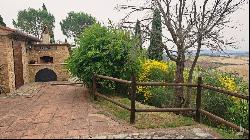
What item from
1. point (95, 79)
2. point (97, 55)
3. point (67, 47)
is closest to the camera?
point (95, 79)

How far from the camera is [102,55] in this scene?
11500mm

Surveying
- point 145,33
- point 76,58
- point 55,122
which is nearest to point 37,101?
point 76,58

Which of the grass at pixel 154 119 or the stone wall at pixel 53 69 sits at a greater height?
the stone wall at pixel 53 69

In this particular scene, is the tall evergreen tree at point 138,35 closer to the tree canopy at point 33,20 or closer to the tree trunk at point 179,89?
the tree trunk at point 179,89

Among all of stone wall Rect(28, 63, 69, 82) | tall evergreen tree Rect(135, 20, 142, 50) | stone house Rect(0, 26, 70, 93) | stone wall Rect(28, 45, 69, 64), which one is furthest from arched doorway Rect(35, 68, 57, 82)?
tall evergreen tree Rect(135, 20, 142, 50)

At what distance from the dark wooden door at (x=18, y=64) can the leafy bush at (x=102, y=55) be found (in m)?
5.41

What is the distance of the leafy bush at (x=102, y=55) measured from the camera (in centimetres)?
1149

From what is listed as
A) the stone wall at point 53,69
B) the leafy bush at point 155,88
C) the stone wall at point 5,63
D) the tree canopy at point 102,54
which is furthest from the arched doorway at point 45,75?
the tree canopy at point 102,54

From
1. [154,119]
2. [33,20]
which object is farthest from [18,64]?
[33,20]

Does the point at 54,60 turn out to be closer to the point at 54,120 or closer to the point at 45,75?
the point at 45,75

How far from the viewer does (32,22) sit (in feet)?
171

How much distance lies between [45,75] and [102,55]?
32.4 feet

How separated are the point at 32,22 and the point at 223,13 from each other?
47.0 m

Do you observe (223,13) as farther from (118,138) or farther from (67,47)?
(67,47)
